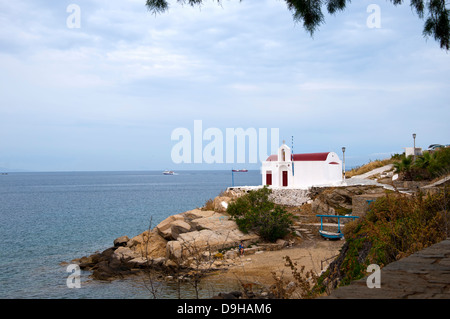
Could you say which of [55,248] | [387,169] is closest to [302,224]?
[55,248]

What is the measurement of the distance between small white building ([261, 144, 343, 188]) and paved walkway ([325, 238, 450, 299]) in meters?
26.0

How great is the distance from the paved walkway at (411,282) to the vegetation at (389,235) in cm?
121

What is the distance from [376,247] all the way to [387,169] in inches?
1293

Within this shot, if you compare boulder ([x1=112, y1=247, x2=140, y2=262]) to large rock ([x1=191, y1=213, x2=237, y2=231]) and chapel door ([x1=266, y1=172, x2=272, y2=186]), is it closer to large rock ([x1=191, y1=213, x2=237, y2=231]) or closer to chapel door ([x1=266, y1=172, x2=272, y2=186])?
large rock ([x1=191, y1=213, x2=237, y2=231])

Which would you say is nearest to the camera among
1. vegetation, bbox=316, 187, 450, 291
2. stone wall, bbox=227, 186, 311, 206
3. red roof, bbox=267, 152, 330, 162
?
vegetation, bbox=316, 187, 450, 291

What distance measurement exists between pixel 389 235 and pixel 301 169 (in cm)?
2441

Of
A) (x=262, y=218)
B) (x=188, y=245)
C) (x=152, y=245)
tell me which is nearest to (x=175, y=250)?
(x=188, y=245)

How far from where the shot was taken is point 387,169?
36.9m

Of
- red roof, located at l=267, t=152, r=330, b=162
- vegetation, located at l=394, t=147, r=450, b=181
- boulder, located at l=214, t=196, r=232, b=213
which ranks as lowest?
boulder, located at l=214, t=196, r=232, b=213

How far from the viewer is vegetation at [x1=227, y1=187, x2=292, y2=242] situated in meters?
19.4

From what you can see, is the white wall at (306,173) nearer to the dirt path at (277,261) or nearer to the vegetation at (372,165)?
the vegetation at (372,165)

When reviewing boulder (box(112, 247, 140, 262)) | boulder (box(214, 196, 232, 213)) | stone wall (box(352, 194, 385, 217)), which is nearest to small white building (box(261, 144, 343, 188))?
boulder (box(214, 196, 232, 213))

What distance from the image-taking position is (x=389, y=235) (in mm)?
6785

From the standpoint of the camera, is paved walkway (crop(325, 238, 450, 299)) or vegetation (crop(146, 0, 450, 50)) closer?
paved walkway (crop(325, 238, 450, 299))
